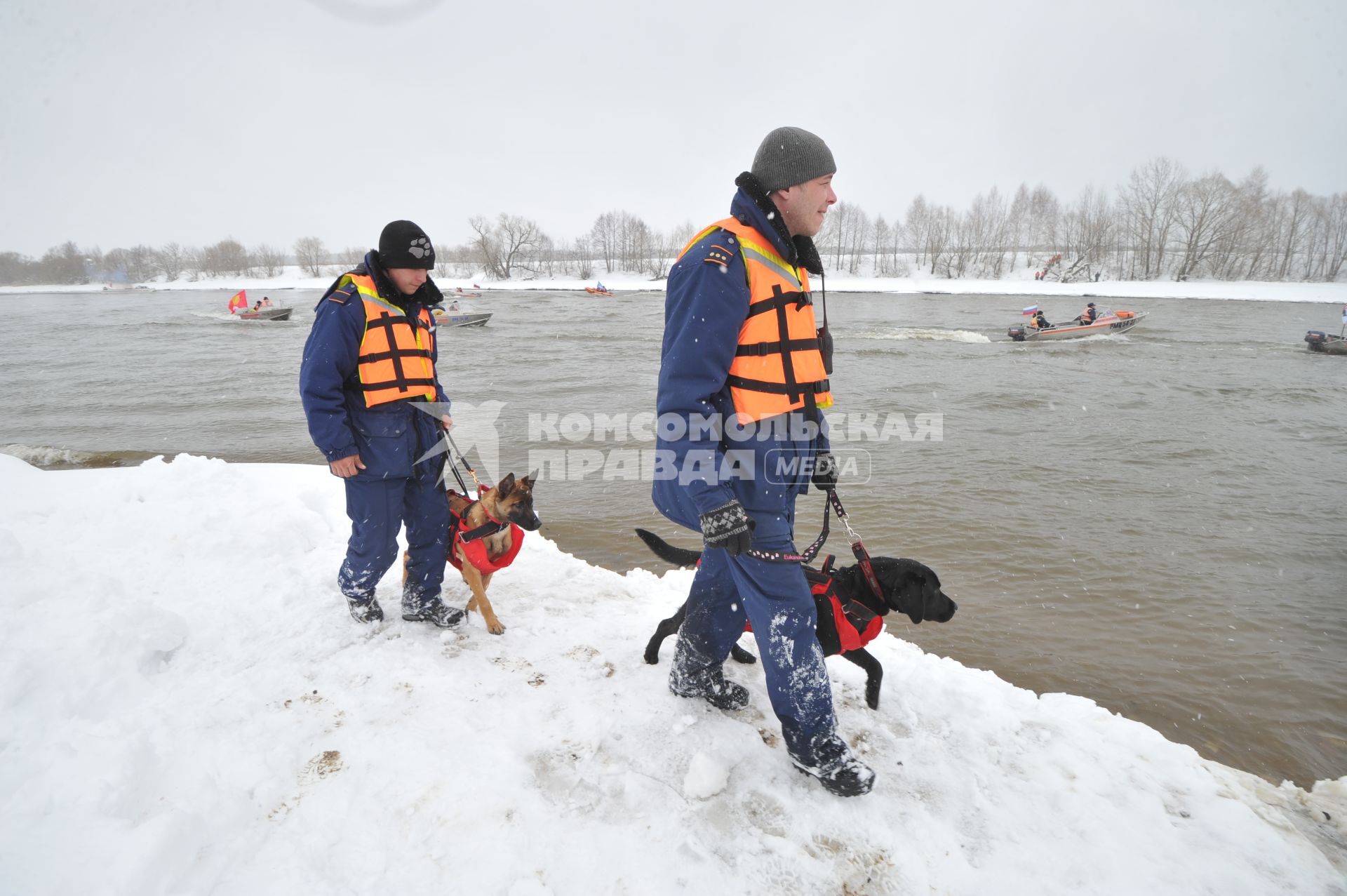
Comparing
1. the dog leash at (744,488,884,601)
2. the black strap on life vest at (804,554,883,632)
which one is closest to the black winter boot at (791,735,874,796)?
the black strap on life vest at (804,554,883,632)

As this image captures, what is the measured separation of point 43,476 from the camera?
4594 mm

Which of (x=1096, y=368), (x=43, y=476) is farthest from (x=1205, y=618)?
(x=1096, y=368)

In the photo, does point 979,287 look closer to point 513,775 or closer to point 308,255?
point 513,775

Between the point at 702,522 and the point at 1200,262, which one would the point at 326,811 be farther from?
the point at 1200,262

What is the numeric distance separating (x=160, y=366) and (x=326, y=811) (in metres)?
23.3

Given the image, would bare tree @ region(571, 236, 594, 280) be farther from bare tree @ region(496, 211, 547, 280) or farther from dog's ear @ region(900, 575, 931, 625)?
dog's ear @ region(900, 575, 931, 625)

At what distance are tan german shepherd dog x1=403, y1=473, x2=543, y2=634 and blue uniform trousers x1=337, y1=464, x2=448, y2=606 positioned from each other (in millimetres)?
109

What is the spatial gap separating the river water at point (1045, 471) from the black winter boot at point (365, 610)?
2551 millimetres

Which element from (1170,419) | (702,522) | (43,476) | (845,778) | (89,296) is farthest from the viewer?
(89,296)

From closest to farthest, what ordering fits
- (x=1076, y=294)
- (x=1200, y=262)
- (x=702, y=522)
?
1. (x=702, y=522)
2. (x=1076, y=294)
3. (x=1200, y=262)

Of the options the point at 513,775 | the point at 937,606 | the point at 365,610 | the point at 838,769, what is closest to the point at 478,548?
the point at 365,610

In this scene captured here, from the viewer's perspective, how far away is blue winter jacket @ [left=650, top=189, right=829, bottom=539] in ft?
6.59

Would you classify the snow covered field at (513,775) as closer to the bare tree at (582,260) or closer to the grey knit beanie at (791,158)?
the grey knit beanie at (791,158)

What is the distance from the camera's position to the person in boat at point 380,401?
2.99 metres
